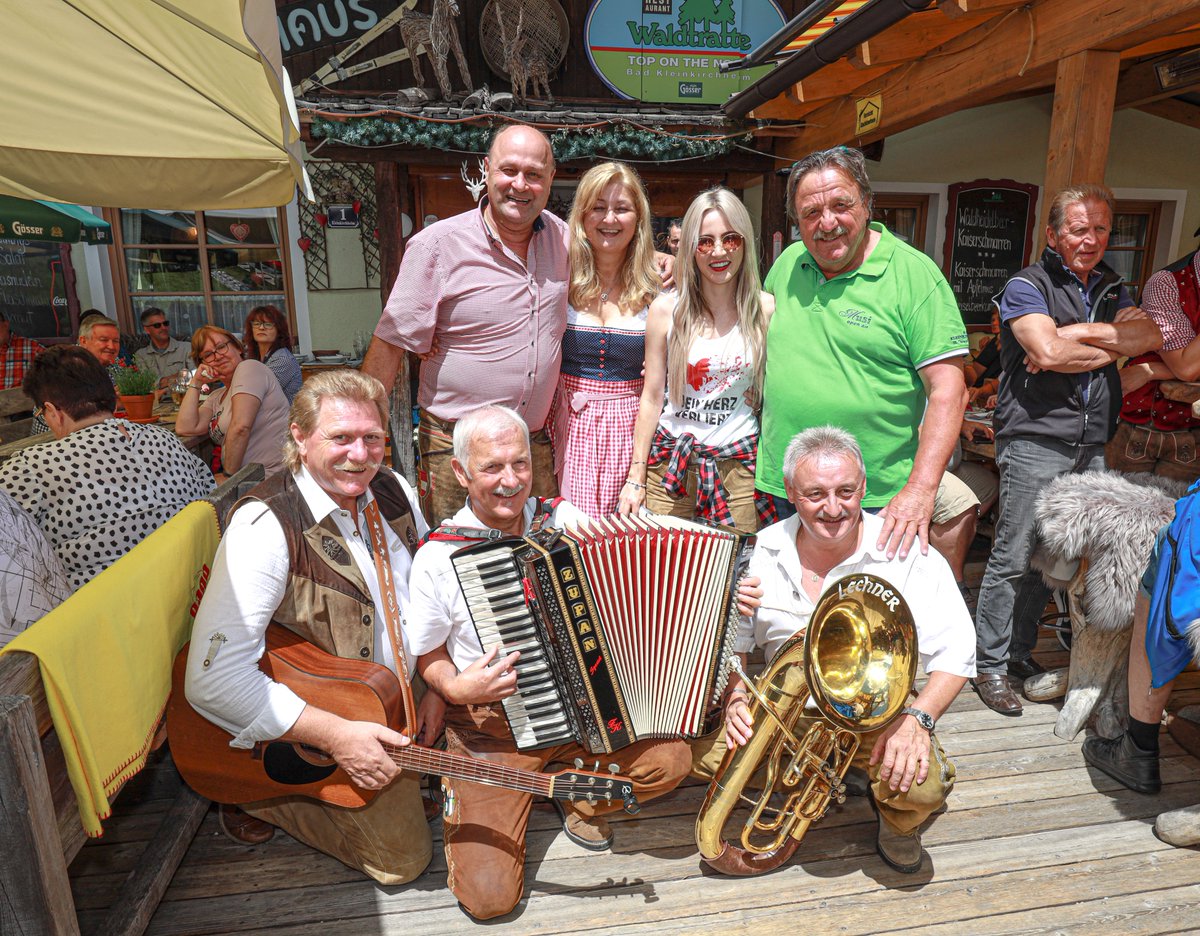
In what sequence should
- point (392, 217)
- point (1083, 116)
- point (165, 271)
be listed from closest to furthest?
1. point (1083, 116)
2. point (392, 217)
3. point (165, 271)

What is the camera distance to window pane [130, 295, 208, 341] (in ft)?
26.9

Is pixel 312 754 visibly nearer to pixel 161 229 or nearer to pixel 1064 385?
pixel 1064 385

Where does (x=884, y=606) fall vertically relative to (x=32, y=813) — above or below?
above

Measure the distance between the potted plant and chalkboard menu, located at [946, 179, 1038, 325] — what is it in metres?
7.15

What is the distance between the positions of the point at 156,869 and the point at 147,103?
2460mm

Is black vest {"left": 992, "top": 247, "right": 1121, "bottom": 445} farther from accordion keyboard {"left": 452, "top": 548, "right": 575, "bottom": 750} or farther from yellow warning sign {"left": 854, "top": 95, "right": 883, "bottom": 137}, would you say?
yellow warning sign {"left": 854, "top": 95, "right": 883, "bottom": 137}

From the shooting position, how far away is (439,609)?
2.28 meters

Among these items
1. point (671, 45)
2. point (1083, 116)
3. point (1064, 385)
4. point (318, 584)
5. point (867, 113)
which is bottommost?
point (318, 584)

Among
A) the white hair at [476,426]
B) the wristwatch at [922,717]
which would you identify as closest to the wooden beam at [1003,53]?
the wristwatch at [922,717]

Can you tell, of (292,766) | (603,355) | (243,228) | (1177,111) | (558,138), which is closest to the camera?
(292,766)

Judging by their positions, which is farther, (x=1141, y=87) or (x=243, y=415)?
(x=1141, y=87)

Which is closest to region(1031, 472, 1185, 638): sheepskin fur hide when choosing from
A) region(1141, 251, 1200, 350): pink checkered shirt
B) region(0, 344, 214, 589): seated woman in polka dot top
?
region(1141, 251, 1200, 350): pink checkered shirt

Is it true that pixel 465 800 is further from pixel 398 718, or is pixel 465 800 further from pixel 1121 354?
pixel 1121 354

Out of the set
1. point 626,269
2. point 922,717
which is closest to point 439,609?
point 922,717
